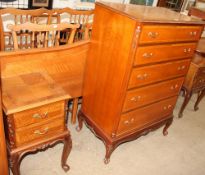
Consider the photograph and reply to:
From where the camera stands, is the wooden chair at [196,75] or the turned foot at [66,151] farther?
the wooden chair at [196,75]

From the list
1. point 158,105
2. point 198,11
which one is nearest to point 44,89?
point 158,105

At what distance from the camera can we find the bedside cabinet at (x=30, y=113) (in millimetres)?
1336

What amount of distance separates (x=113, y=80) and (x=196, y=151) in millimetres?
1336

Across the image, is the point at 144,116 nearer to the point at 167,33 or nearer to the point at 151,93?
the point at 151,93

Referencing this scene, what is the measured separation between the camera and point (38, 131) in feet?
4.84

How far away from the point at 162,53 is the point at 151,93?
36 cm

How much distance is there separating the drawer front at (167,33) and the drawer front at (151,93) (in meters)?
0.39

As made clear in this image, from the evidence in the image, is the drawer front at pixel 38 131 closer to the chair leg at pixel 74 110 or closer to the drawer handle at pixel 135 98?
the drawer handle at pixel 135 98

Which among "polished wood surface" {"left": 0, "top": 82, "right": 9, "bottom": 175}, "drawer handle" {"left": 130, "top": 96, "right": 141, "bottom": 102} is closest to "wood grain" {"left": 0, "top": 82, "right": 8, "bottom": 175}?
"polished wood surface" {"left": 0, "top": 82, "right": 9, "bottom": 175}

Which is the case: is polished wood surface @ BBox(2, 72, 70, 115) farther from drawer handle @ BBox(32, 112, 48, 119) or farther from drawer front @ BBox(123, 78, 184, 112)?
drawer front @ BBox(123, 78, 184, 112)

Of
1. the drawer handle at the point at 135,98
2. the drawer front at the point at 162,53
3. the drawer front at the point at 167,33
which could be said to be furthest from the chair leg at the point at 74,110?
the drawer front at the point at 167,33

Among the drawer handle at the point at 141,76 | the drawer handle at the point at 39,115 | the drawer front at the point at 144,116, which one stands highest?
the drawer handle at the point at 141,76

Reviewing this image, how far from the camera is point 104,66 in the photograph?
Result: 1.82m

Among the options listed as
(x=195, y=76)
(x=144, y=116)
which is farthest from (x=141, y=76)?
(x=195, y=76)
